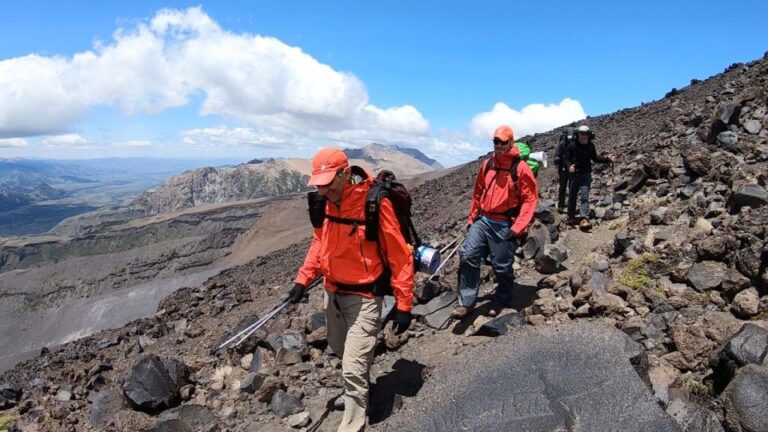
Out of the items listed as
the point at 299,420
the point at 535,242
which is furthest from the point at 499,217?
the point at 299,420

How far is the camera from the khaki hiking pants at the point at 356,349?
4.69m

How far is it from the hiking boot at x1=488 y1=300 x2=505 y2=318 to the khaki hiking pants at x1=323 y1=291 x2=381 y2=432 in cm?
236

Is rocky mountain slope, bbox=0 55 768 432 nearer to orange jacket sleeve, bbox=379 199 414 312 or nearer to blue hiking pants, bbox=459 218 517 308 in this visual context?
blue hiking pants, bbox=459 218 517 308

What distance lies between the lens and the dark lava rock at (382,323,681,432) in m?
3.92

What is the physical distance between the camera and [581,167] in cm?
1039

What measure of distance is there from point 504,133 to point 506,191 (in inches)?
28.1

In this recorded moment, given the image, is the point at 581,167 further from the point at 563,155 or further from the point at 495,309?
the point at 495,309

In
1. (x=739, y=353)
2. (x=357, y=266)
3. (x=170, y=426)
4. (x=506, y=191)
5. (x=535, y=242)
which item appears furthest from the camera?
(x=535, y=242)

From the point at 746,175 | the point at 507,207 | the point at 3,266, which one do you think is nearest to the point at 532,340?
the point at 507,207

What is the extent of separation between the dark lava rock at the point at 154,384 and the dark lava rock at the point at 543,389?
12.4 feet

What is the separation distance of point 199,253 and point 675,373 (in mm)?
54690

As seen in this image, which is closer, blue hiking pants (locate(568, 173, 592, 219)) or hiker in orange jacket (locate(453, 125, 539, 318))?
hiker in orange jacket (locate(453, 125, 539, 318))

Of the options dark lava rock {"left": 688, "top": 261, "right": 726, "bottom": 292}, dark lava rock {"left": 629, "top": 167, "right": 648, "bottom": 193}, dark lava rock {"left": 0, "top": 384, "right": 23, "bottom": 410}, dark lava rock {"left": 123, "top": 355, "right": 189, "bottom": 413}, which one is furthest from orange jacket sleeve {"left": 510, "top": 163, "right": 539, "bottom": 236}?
dark lava rock {"left": 0, "top": 384, "right": 23, "bottom": 410}

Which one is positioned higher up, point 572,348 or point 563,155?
point 563,155
